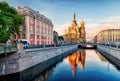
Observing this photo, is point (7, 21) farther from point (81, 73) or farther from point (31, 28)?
point (31, 28)

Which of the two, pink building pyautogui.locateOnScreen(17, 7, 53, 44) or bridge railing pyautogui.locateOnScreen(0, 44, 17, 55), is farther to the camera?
pink building pyautogui.locateOnScreen(17, 7, 53, 44)

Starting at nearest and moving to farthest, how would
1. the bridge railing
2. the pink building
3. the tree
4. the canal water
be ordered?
the bridge railing < the canal water < the tree < the pink building

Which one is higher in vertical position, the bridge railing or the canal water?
the bridge railing

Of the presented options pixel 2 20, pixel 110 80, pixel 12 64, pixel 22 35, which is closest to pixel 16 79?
pixel 12 64

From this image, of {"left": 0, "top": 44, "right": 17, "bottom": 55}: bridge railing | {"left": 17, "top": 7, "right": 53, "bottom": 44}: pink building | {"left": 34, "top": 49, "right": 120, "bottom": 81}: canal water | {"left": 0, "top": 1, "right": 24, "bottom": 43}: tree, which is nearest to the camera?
{"left": 0, "top": 44, "right": 17, "bottom": 55}: bridge railing

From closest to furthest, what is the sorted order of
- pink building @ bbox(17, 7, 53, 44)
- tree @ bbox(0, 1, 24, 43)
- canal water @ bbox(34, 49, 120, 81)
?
canal water @ bbox(34, 49, 120, 81) < tree @ bbox(0, 1, 24, 43) < pink building @ bbox(17, 7, 53, 44)

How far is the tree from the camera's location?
86.7 feet

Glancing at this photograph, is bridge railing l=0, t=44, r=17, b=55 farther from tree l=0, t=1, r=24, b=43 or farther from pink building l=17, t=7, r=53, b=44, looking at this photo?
pink building l=17, t=7, r=53, b=44

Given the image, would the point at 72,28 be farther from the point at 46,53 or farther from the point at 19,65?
the point at 19,65

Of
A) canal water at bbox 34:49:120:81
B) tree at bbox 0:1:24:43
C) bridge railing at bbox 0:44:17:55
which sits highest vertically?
tree at bbox 0:1:24:43

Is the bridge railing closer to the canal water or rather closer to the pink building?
the canal water

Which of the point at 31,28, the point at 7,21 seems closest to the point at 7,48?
the point at 7,21

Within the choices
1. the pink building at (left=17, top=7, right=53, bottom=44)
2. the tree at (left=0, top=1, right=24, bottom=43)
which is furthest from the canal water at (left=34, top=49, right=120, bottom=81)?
the pink building at (left=17, top=7, right=53, bottom=44)

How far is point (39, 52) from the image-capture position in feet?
113
